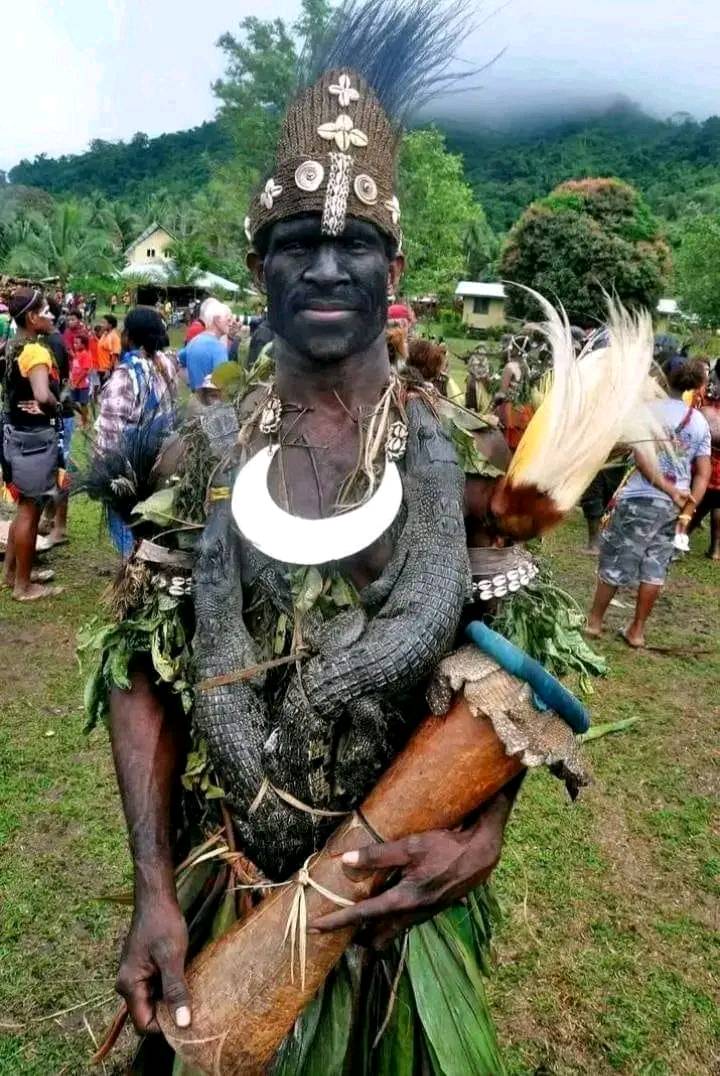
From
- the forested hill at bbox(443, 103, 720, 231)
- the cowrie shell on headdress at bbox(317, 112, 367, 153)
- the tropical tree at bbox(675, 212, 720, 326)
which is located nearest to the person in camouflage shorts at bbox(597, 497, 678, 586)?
the cowrie shell on headdress at bbox(317, 112, 367, 153)

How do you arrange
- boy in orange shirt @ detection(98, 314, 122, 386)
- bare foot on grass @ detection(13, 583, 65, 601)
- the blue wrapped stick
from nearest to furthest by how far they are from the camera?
the blue wrapped stick, bare foot on grass @ detection(13, 583, 65, 601), boy in orange shirt @ detection(98, 314, 122, 386)

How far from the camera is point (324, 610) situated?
1.65 metres

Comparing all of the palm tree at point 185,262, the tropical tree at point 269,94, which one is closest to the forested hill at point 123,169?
the palm tree at point 185,262

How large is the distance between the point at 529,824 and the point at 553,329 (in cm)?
311

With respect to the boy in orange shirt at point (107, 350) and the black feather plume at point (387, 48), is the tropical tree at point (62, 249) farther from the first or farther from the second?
the black feather plume at point (387, 48)

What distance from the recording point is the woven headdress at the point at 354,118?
1638 millimetres

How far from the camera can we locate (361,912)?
4.74ft

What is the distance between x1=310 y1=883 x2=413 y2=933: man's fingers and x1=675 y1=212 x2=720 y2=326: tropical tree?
28.9 meters

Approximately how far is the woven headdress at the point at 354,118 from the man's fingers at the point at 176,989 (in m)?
1.40

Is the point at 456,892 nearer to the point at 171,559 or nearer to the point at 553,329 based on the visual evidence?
the point at 171,559

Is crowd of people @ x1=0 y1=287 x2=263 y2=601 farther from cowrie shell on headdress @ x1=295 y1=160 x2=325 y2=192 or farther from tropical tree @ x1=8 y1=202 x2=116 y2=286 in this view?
tropical tree @ x1=8 y1=202 x2=116 y2=286

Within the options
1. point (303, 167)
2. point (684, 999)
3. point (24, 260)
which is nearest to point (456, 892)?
point (303, 167)

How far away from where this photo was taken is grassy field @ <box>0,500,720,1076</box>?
2947 mm

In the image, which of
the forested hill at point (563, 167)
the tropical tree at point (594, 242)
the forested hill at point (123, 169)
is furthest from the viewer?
the forested hill at point (123, 169)
